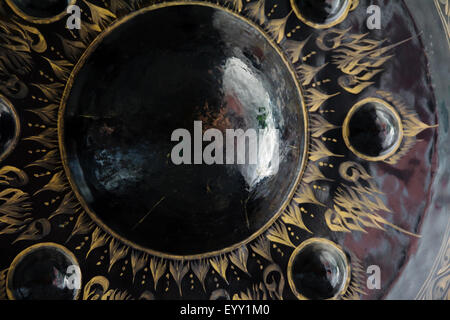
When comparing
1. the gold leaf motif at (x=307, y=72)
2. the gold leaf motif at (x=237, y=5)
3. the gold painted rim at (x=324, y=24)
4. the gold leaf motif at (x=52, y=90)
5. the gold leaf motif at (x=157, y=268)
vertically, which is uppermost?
the gold leaf motif at (x=237, y=5)

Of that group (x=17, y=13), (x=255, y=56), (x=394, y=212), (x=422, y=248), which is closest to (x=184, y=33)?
(x=255, y=56)

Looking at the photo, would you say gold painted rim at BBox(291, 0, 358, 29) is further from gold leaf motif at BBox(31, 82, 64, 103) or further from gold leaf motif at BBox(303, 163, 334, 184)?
gold leaf motif at BBox(31, 82, 64, 103)

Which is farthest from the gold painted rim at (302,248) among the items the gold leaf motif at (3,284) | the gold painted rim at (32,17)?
the gold painted rim at (32,17)

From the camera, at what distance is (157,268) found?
138 cm

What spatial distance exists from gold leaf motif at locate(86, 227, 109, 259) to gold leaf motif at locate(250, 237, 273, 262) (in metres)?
0.49

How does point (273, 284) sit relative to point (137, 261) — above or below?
below

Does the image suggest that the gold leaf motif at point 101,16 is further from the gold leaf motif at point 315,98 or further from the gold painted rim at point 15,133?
the gold leaf motif at point 315,98

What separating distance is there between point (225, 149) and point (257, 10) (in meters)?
0.47

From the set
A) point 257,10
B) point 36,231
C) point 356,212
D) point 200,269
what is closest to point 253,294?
point 200,269

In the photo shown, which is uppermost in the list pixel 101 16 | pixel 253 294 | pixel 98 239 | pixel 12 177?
pixel 101 16

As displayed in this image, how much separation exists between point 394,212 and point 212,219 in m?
0.62

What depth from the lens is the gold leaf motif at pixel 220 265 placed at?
1401mm

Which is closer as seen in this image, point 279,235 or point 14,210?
point 14,210

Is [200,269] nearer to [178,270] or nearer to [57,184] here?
[178,270]
